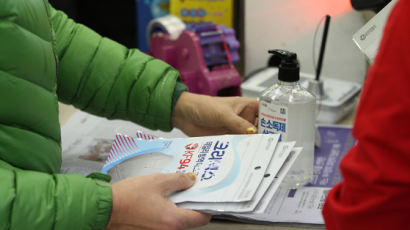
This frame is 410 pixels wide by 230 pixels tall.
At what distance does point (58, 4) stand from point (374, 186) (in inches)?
48.2

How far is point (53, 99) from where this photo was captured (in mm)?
698

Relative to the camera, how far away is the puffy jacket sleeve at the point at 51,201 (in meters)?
0.53

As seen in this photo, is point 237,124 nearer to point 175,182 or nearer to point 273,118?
point 273,118

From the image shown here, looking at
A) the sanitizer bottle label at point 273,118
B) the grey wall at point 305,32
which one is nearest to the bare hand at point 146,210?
the sanitizer bottle label at point 273,118

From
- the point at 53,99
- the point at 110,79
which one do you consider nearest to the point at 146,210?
the point at 53,99

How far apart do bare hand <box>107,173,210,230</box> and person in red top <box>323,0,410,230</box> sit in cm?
23

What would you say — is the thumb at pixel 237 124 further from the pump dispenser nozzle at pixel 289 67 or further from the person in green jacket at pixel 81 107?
the pump dispenser nozzle at pixel 289 67

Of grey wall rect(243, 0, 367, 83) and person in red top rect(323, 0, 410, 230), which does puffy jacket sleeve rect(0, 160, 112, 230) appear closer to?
person in red top rect(323, 0, 410, 230)

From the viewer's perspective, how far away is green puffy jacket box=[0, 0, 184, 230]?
55 cm

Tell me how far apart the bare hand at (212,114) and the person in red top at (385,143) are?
416 millimetres

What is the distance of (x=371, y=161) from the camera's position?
38 centimetres

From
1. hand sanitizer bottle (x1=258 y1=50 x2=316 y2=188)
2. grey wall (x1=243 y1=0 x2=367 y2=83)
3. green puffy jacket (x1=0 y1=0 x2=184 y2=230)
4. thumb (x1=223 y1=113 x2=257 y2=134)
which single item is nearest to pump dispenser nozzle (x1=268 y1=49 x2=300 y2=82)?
hand sanitizer bottle (x1=258 y1=50 x2=316 y2=188)

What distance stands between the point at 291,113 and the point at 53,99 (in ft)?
1.05

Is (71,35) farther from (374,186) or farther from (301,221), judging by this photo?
(374,186)
